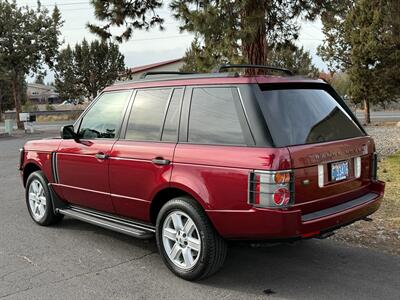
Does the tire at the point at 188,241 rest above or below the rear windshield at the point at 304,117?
below

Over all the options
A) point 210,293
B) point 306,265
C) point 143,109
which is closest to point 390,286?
point 306,265

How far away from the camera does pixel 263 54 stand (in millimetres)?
8602

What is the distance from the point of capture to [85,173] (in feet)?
17.9

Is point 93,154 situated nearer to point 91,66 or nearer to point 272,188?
point 272,188

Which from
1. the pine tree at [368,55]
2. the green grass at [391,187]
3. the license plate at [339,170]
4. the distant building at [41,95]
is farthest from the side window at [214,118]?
the distant building at [41,95]

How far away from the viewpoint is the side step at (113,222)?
4758 millimetres

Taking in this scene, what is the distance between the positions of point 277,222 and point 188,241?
3.16 feet

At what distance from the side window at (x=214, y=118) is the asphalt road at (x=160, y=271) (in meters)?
1.30

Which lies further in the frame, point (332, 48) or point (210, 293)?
point (332, 48)

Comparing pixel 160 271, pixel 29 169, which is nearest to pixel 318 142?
pixel 160 271

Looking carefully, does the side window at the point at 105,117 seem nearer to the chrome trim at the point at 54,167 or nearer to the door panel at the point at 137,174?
the door panel at the point at 137,174

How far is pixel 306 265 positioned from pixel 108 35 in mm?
7006

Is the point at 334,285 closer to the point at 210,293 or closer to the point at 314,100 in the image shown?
the point at 210,293

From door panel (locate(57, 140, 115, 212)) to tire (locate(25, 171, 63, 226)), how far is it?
413 millimetres
